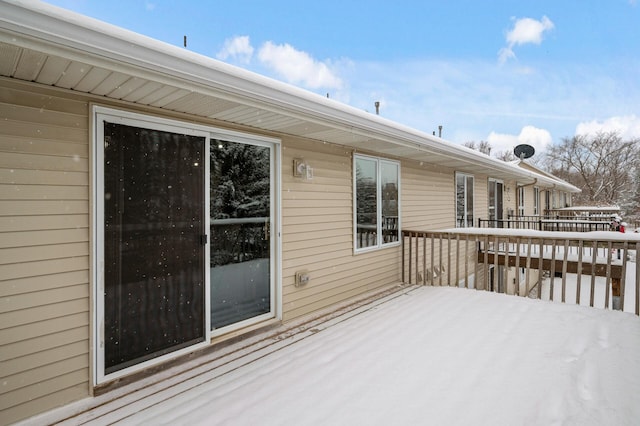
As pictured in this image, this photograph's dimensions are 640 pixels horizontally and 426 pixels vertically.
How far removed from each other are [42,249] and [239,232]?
1624mm

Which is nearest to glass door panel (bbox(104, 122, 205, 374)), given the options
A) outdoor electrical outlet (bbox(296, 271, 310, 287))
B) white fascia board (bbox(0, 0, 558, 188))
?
white fascia board (bbox(0, 0, 558, 188))

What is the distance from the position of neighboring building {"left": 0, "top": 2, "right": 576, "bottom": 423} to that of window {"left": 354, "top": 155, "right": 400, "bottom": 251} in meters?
0.86

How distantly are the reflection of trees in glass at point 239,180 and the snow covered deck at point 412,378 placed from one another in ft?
4.44

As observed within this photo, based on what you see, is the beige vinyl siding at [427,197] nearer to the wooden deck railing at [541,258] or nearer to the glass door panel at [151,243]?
the wooden deck railing at [541,258]

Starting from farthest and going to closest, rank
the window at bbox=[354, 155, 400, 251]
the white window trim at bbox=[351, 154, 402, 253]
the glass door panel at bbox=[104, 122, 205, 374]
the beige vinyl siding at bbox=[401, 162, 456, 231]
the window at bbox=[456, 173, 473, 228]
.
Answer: the window at bbox=[456, 173, 473, 228] → the beige vinyl siding at bbox=[401, 162, 456, 231] → the window at bbox=[354, 155, 400, 251] → the white window trim at bbox=[351, 154, 402, 253] → the glass door panel at bbox=[104, 122, 205, 374]

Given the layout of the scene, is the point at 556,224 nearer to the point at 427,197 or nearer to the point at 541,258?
the point at 427,197

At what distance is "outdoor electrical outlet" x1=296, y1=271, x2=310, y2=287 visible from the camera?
4117 mm

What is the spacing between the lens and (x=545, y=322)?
3832 mm

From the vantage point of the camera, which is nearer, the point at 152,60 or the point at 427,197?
the point at 152,60

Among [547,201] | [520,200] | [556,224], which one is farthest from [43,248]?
[547,201]

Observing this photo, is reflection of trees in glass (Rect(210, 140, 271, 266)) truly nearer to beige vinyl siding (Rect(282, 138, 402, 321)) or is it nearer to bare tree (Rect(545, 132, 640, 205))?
beige vinyl siding (Rect(282, 138, 402, 321))

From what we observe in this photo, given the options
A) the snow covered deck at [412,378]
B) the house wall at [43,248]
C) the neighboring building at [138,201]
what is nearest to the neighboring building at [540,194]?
the snow covered deck at [412,378]

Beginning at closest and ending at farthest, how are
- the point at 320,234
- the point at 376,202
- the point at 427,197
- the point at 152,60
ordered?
the point at 152,60
the point at 320,234
the point at 376,202
the point at 427,197

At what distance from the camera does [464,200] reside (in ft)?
28.5
